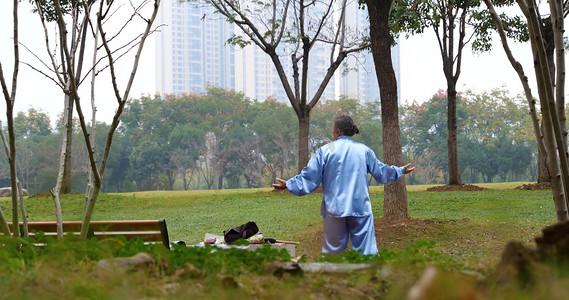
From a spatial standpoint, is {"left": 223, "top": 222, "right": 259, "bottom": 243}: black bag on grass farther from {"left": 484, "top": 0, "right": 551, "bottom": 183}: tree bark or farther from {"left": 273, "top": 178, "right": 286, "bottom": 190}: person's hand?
{"left": 484, "top": 0, "right": 551, "bottom": 183}: tree bark

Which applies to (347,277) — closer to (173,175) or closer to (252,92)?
(173,175)

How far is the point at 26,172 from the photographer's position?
3800 centimetres

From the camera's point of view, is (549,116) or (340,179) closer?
(549,116)

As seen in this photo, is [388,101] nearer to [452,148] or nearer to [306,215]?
[306,215]

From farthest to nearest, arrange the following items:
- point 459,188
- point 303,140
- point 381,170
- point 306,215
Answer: point 303,140 → point 459,188 → point 306,215 → point 381,170

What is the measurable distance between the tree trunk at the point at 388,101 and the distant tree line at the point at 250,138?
32928 millimetres

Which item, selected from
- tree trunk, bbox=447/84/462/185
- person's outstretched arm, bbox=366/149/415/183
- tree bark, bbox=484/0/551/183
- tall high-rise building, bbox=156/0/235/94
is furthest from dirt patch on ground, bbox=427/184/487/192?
tall high-rise building, bbox=156/0/235/94

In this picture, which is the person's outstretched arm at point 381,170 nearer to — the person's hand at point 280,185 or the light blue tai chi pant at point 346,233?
the light blue tai chi pant at point 346,233

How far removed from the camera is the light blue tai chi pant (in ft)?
16.6

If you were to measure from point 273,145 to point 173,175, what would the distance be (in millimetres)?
8102

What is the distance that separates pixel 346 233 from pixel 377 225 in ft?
13.6

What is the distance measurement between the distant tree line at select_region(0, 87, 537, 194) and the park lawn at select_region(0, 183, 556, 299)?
2174 cm

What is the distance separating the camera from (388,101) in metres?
9.38

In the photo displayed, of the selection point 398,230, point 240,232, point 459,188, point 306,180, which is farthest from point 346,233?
point 459,188
